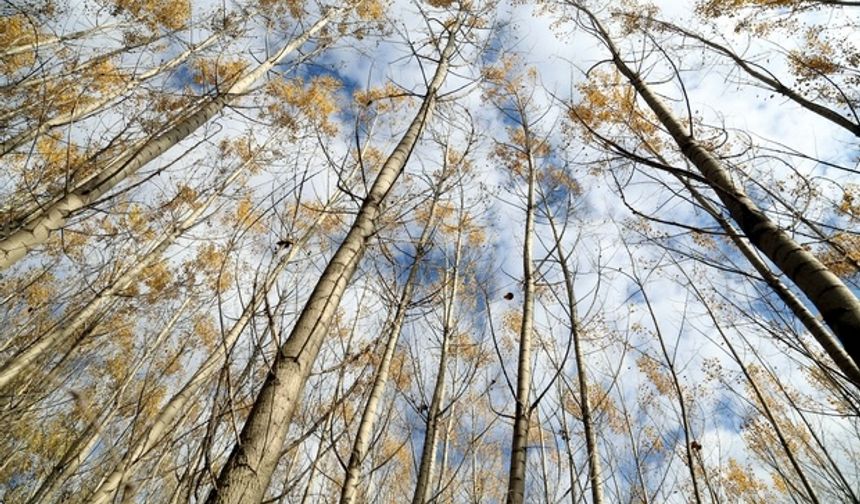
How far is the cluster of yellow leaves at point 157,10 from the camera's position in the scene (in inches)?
343

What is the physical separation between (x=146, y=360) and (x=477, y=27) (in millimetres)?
7244

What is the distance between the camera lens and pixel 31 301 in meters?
9.91

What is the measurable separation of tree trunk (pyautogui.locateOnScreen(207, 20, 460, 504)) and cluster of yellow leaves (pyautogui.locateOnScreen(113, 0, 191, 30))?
929 cm

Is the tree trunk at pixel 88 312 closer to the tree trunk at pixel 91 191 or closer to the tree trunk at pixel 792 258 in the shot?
the tree trunk at pixel 91 191

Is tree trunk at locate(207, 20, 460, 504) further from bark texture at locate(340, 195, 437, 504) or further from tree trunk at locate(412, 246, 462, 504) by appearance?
tree trunk at locate(412, 246, 462, 504)

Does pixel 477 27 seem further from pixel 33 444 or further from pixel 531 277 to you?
pixel 33 444

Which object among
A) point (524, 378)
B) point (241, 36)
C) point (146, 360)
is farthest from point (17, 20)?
point (524, 378)

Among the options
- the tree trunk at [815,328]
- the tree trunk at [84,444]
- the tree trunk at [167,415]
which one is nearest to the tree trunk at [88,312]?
the tree trunk at [84,444]

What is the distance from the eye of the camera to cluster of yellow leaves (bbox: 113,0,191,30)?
8.71m

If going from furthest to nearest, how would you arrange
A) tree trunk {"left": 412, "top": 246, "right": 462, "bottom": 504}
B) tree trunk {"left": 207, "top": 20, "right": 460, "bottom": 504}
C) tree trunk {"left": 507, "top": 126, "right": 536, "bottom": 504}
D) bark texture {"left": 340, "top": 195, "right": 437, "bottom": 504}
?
tree trunk {"left": 412, "top": 246, "right": 462, "bottom": 504}
bark texture {"left": 340, "top": 195, "right": 437, "bottom": 504}
tree trunk {"left": 507, "top": 126, "right": 536, "bottom": 504}
tree trunk {"left": 207, "top": 20, "right": 460, "bottom": 504}

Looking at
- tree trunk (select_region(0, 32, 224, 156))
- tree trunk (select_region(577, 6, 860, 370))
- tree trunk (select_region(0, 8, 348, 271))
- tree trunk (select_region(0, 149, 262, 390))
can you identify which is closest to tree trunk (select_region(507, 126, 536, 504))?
tree trunk (select_region(577, 6, 860, 370))

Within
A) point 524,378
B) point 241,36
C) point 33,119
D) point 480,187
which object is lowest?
point 524,378

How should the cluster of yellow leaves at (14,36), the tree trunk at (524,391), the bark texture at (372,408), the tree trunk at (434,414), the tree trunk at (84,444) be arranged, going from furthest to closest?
the cluster of yellow leaves at (14,36), the tree trunk at (84,444), the tree trunk at (434,414), the bark texture at (372,408), the tree trunk at (524,391)

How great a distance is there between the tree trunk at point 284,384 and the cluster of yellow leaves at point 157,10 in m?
9.29
